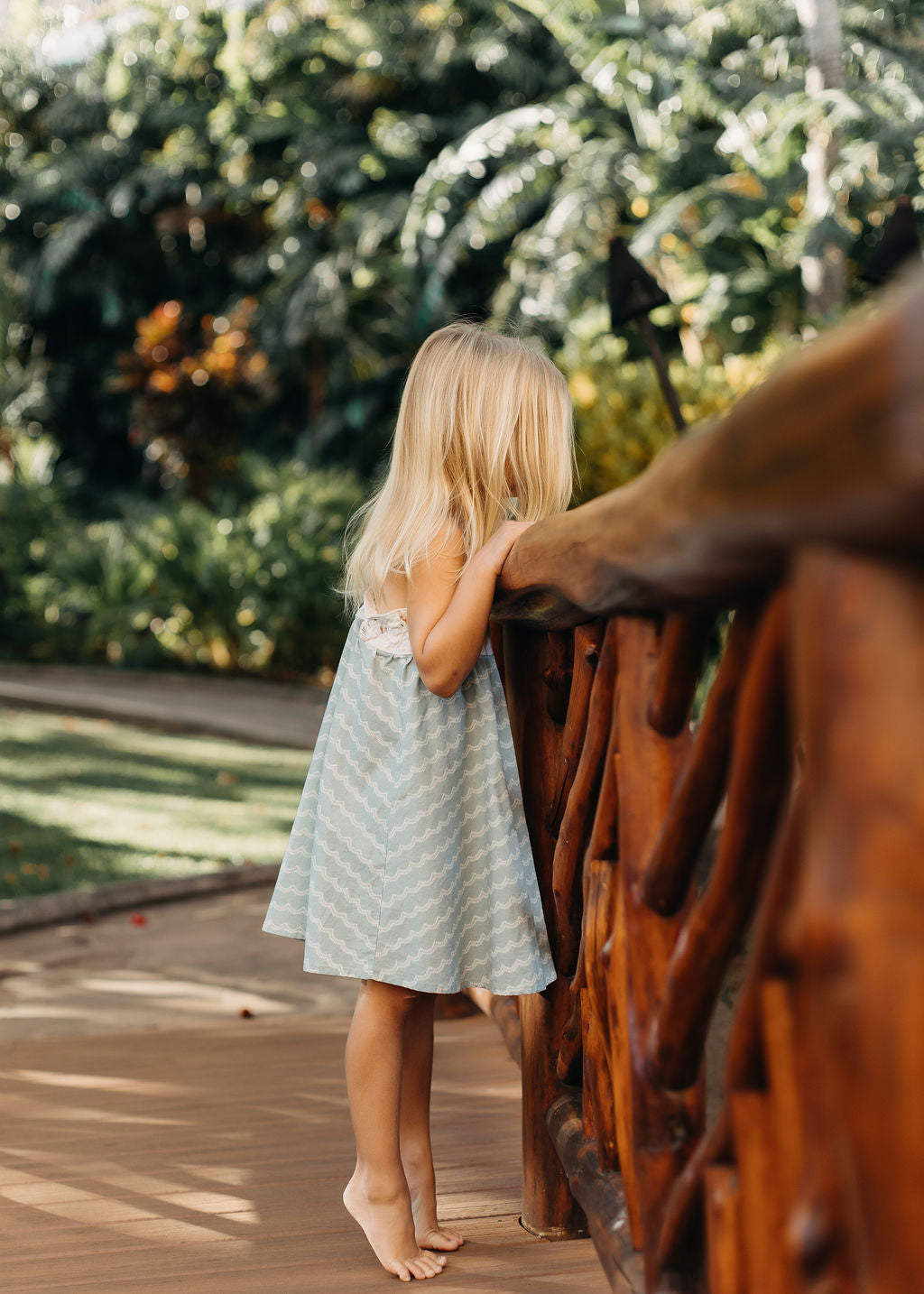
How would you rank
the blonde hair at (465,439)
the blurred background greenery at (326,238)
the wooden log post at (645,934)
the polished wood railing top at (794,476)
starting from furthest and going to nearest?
the blurred background greenery at (326,238), the blonde hair at (465,439), the wooden log post at (645,934), the polished wood railing top at (794,476)

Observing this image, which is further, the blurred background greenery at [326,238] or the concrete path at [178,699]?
the blurred background greenery at [326,238]

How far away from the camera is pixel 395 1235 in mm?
1973

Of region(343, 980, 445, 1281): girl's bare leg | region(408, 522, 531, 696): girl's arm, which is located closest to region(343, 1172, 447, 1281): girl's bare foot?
region(343, 980, 445, 1281): girl's bare leg

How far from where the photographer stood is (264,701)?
1084 centimetres

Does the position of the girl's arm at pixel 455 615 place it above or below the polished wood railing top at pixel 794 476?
below

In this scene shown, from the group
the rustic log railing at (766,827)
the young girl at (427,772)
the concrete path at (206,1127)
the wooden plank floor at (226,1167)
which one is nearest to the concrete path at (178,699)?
the concrete path at (206,1127)

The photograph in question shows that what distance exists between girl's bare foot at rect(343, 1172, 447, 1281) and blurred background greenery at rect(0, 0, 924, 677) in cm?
678

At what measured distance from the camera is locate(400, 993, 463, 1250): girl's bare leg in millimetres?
2104

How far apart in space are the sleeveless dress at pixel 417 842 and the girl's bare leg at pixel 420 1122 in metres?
0.18

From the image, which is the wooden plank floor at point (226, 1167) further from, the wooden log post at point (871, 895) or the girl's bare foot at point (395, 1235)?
the wooden log post at point (871, 895)

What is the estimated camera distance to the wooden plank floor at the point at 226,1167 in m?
2.00

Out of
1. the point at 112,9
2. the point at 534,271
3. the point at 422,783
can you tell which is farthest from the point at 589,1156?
the point at 112,9

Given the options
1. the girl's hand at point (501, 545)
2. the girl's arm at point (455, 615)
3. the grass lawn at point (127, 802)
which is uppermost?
the girl's hand at point (501, 545)

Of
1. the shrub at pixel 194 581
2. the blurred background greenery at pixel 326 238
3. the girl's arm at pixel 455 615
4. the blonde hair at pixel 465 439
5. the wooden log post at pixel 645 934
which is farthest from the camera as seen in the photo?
the shrub at pixel 194 581
